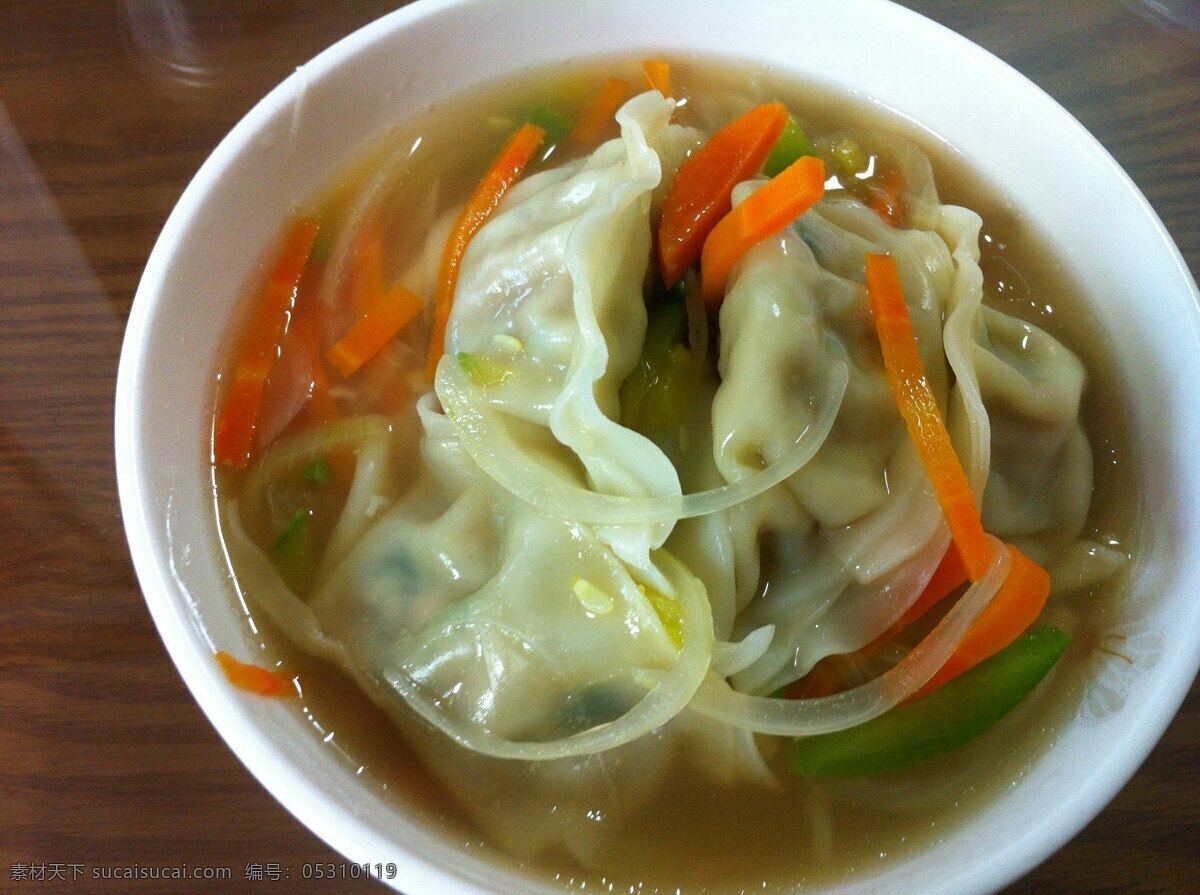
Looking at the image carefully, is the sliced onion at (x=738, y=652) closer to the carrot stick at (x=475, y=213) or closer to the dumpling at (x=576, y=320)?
the dumpling at (x=576, y=320)

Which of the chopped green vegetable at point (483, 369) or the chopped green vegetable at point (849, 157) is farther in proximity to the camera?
the chopped green vegetable at point (849, 157)

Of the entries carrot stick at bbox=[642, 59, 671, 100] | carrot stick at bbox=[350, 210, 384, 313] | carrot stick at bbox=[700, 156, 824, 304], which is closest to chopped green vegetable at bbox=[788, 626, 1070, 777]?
carrot stick at bbox=[700, 156, 824, 304]

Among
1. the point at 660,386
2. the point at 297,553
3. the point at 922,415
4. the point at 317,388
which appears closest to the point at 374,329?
the point at 317,388

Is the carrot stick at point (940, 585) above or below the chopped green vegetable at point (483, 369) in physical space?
below

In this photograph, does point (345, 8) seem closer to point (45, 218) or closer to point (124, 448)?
point (45, 218)

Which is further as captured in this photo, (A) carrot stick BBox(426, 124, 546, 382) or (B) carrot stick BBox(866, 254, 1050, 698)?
(A) carrot stick BBox(426, 124, 546, 382)

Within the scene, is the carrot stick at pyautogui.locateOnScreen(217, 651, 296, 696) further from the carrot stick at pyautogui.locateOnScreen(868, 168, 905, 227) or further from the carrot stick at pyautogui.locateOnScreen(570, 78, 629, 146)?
the carrot stick at pyautogui.locateOnScreen(868, 168, 905, 227)

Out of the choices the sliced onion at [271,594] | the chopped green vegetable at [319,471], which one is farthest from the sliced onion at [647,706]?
the chopped green vegetable at [319,471]
